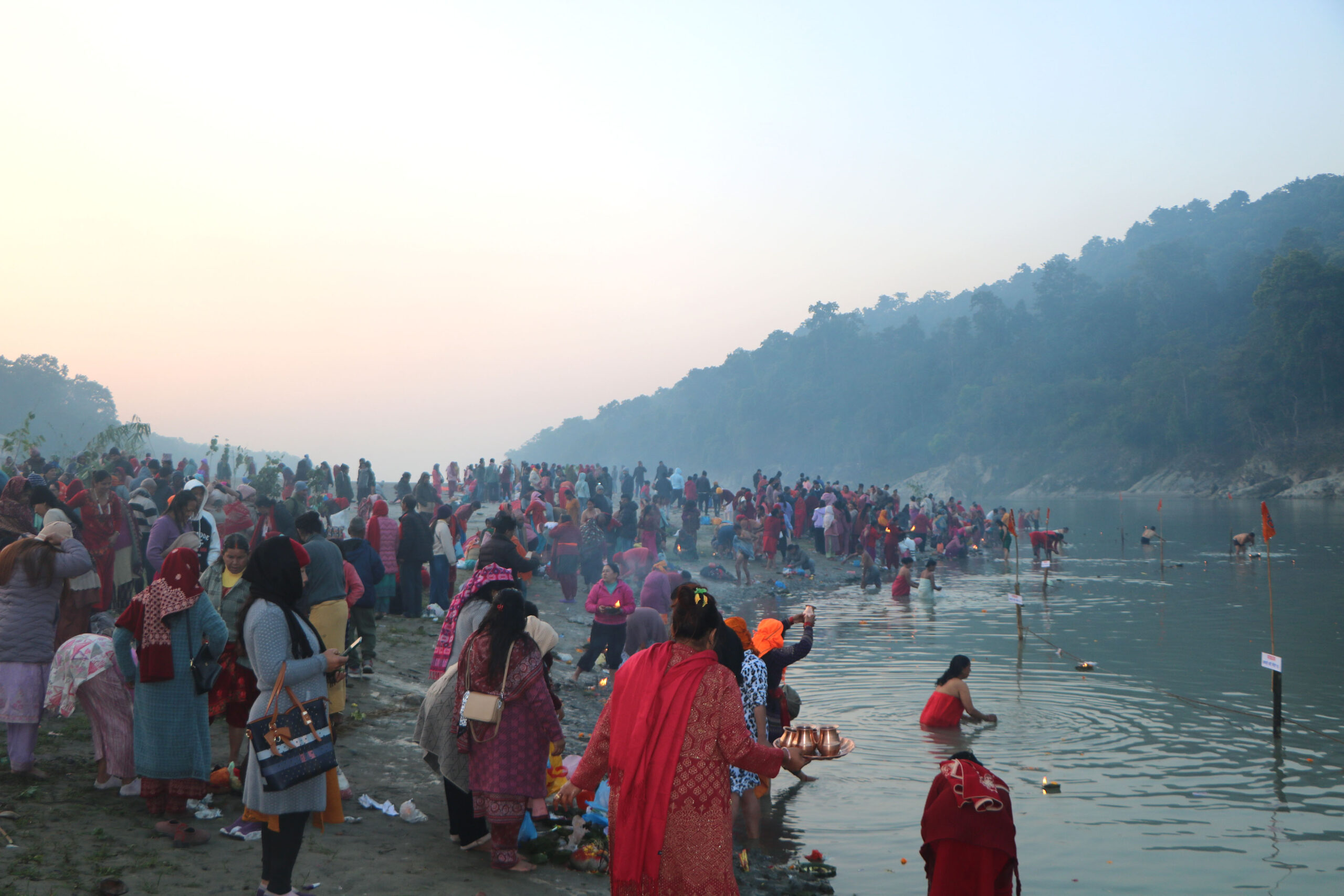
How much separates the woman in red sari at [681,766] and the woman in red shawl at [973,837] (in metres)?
0.81

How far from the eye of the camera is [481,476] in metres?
32.7

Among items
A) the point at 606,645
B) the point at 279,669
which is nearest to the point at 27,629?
the point at 279,669

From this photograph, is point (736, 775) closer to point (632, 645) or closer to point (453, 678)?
point (453, 678)

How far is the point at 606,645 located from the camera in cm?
1214

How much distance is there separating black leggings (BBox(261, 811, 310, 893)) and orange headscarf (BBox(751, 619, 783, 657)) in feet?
13.2

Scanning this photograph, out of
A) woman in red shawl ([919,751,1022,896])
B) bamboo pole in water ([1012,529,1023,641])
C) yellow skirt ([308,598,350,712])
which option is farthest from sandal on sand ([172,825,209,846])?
bamboo pole in water ([1012,529,1023,641])

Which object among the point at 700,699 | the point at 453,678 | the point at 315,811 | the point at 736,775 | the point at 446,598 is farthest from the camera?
the point at 446,598

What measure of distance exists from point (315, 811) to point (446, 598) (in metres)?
10.3

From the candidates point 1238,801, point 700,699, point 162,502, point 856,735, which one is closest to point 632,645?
point 856,735

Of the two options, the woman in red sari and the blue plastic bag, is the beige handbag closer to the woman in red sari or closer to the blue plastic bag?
the blue plastic bag

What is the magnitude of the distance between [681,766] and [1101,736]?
8.92 meters

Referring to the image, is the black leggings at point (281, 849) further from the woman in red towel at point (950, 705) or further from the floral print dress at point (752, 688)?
the woman in red towel at point (950, 705)

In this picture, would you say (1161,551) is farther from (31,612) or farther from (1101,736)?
(31,612)

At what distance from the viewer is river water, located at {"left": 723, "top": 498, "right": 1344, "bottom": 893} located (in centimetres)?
727
